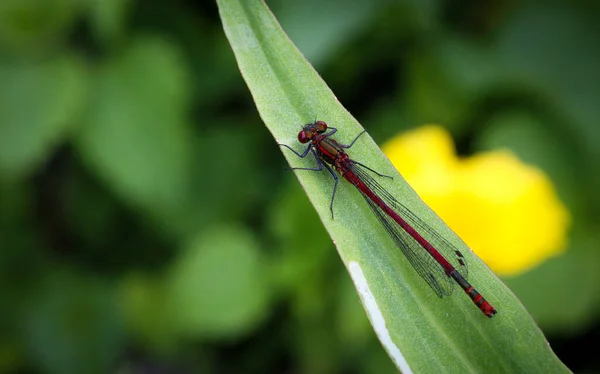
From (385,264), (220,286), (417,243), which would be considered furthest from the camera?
(220,286)

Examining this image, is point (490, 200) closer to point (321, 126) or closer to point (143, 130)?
point (321, 126)

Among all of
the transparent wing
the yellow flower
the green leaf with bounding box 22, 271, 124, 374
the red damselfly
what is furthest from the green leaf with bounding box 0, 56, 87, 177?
the transparent wing

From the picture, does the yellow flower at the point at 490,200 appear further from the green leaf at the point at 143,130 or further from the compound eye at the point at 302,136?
the green leaf at the point at 143,130

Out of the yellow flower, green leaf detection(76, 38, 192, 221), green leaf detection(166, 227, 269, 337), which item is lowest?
green leaf detection(166, 227, 269, 337)

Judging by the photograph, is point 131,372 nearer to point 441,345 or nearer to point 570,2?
point 441,345

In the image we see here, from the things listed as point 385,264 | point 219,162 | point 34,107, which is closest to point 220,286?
point 219,162

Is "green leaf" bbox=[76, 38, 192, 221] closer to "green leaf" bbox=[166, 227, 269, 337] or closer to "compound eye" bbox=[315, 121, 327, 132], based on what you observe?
"green leaf" bbox=[166, 227, 269, 337]
